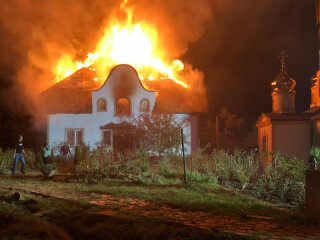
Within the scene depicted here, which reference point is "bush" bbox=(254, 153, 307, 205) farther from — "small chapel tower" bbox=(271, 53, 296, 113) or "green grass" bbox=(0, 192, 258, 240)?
"small chapel tower" bbox=(271, 53, 296, 113)

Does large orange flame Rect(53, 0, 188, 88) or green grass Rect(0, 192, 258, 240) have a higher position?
large orange flame Rect(53, 0, 188, 88)

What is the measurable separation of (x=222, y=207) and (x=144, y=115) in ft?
56.8

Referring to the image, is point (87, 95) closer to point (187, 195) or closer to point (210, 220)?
point (187, 195)

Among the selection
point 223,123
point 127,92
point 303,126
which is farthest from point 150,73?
point 223,123

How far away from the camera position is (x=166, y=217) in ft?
22.0

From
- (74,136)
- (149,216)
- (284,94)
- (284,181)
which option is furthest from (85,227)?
(284,94)

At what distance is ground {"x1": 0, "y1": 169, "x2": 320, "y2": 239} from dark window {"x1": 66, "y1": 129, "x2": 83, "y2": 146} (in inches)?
608

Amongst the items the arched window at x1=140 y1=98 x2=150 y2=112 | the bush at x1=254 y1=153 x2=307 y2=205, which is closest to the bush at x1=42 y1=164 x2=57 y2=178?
the bush at x1=254 y1=153 x2=307 y2=205

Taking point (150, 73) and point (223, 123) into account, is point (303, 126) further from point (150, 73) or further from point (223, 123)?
point (223, 123)

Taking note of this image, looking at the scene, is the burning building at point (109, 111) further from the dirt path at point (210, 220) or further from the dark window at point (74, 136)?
the dirt path at point (210, 220)

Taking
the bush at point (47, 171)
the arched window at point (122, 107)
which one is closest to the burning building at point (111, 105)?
the arched window at point (122, 107)

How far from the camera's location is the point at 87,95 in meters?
26.4

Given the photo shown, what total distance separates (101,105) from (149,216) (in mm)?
19848

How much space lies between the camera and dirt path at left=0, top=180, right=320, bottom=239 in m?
5.79
